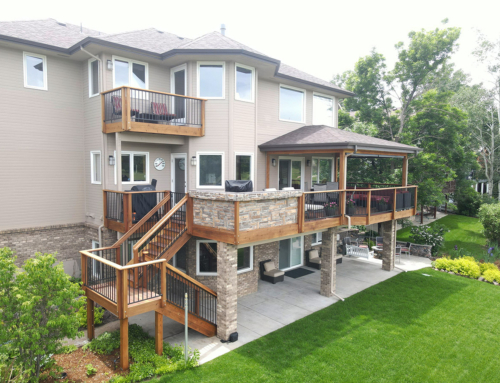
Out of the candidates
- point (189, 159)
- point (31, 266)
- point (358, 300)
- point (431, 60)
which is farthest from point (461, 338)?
point (431, 60)

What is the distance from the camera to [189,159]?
12625 millimetres

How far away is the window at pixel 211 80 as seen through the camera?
12.5m

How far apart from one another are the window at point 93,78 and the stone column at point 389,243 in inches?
510

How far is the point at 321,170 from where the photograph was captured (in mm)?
17797

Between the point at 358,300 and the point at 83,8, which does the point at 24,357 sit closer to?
the point at 358,300

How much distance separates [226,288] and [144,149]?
640cm

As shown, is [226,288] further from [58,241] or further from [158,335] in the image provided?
[58,241]

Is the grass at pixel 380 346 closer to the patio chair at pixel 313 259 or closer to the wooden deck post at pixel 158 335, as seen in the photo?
the wooden deck post at pixel 158 335

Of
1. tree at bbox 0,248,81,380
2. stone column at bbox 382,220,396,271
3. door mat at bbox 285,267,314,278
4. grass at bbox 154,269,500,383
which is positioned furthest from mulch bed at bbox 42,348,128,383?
stone column at bbox 382,220,396,271

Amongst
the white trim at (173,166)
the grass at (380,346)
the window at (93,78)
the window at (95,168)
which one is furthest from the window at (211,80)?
the grass at (380,346)

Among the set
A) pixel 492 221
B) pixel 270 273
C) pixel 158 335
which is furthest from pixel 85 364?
pixel 492 221

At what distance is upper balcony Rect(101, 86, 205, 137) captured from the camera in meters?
10.7

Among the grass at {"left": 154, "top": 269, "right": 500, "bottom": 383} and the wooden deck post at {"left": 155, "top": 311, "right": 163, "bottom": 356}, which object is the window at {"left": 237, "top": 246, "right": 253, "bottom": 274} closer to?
the grass at {"left": 154, "top": 269, "right": 500, "bottom": 383}

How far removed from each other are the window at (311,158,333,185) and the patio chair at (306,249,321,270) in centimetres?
340
